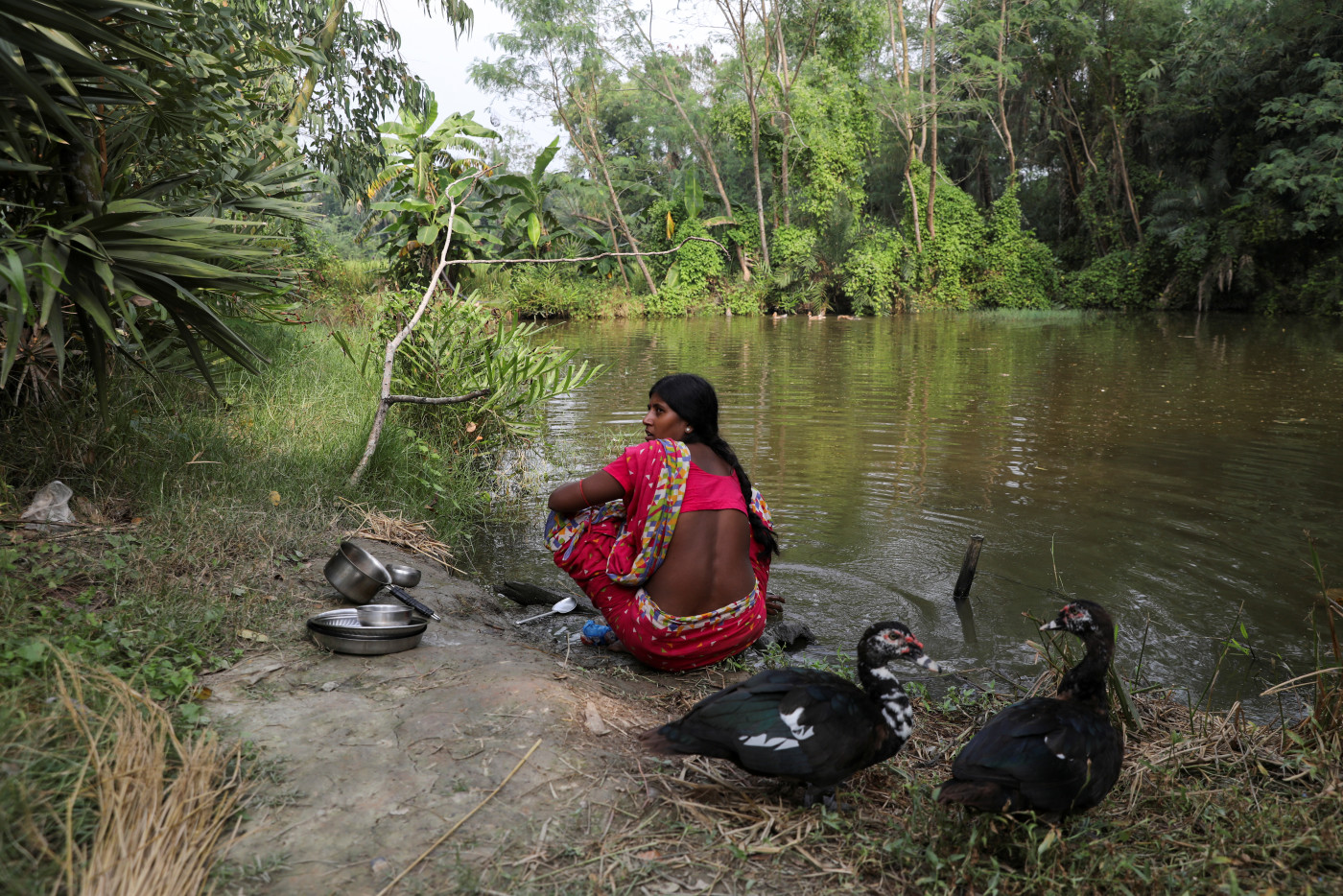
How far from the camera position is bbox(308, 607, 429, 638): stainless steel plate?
346cm

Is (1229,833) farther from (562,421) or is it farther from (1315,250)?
(1315,250)

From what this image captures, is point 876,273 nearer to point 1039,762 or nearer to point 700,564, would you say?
point 700,564

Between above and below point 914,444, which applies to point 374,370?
above

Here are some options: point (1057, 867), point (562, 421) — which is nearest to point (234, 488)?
point (1057, 867)

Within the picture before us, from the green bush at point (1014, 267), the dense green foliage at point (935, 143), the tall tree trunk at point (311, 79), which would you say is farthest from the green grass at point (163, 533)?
the green bush at point (1014, 267)

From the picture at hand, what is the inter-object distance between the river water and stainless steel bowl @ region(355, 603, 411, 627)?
1.94m

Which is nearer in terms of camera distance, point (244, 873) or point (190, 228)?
point (244, 873)

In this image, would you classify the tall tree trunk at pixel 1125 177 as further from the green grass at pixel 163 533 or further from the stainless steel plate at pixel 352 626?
the stainless steel plate at pixel 352 626

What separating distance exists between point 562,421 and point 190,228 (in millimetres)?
6345

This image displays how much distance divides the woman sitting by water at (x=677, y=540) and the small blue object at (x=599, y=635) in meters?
0.23

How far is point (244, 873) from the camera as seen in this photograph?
216cm

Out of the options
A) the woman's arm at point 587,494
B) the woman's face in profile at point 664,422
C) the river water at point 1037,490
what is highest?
the woman's face in profile at point 664,422

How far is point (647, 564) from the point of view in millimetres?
3738

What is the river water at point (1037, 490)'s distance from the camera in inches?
195
